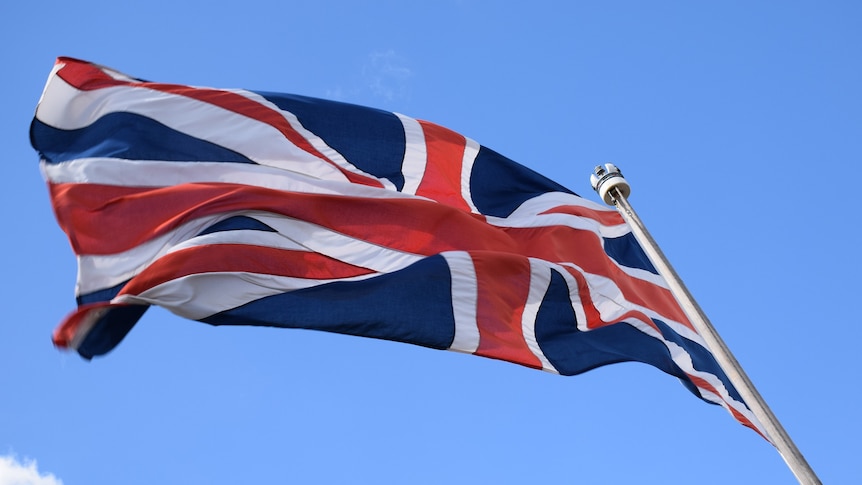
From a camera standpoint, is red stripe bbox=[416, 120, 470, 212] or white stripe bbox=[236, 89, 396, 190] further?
red stripe bbox=[416, 120, 470, 212]

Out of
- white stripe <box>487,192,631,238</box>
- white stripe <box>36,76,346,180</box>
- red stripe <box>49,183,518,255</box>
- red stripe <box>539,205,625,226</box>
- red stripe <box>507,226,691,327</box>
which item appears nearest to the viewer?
red stripe <box>49,183,518,255</box>

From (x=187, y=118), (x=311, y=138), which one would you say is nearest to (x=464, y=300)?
(x=311, y=138)

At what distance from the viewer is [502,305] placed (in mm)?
10734

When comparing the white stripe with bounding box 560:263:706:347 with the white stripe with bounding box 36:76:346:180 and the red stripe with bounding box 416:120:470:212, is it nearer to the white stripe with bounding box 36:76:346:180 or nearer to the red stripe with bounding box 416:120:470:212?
the red stripe with bounding box 416:120:470:212

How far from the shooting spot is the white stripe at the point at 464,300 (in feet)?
32.6

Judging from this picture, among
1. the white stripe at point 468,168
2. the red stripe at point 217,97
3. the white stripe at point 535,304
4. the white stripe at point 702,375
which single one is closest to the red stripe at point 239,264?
the red stripe at point 217,97

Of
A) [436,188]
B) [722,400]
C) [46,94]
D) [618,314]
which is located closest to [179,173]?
[46,94]

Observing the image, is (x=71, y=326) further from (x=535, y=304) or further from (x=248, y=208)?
(x=535, y=304)

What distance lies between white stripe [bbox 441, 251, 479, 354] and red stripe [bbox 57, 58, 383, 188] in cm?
A: 152

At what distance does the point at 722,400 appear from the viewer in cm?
1084

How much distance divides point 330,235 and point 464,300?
1.48 m

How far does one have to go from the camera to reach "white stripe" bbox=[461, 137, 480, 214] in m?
12.3

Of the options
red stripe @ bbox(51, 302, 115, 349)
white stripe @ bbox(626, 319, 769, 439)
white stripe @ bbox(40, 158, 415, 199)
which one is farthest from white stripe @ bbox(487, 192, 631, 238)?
red stripe @ bbox(51, 302, 115, 349)

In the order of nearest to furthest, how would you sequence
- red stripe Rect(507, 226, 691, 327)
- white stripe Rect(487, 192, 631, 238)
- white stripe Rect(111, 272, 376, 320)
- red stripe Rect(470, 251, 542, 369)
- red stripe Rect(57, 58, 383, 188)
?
white stripe Rect(111, 272, 376, 320) < red stripe Rect(470, 251, 542, 369) < red stripe Rect(57, 58, 383, 188) < red stripe Rect(507, 226, 691, 327) < white stripe Rect(487, 192, 631, 238)
